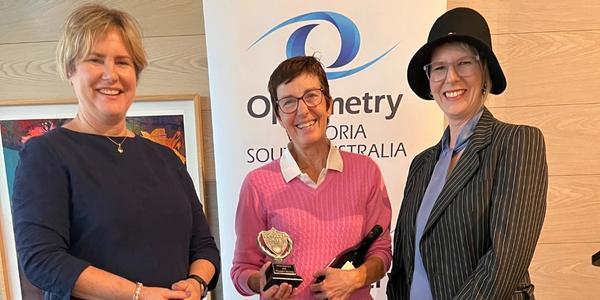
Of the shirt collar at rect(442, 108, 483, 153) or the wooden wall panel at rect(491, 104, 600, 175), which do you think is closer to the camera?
the shirt collar at rect(442, 108, 483, 153)

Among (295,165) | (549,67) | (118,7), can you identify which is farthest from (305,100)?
(549,67)

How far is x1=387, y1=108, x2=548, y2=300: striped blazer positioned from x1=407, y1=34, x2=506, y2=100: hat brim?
0.34 ft

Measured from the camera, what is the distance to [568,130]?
1.76 metres

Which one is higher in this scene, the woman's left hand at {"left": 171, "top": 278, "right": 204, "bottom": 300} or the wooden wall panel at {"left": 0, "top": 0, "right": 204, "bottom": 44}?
the wooden wall panel at {"left": 0, "top": 0, "right": 204, "bottom": 44}

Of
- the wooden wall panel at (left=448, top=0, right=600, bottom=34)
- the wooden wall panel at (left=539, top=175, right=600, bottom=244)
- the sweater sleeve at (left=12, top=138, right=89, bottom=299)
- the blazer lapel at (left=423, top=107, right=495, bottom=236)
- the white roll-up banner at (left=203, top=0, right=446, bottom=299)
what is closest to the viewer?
the sweater sleeve at (left=12, top=138, right=89, bottom=299)

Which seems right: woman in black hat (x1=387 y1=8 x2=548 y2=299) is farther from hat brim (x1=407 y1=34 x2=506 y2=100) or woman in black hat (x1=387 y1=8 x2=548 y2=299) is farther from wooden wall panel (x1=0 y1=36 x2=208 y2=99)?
wooden wall panel (x1=0 y1=36 x2=208 y2=99)

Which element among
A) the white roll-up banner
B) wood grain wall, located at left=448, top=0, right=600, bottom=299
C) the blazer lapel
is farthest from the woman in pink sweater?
wood grain wall, located at left=448, top=0, right=600, bottom=299

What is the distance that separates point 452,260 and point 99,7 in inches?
38.3

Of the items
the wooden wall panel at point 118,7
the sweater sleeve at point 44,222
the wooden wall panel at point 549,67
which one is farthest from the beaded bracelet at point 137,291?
the wooden wall panel at point 549,67

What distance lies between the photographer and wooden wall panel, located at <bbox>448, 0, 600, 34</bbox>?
1.68 m

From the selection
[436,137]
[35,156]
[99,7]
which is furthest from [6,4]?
[436,137]

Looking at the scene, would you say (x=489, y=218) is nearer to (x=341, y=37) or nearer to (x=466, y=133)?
(x=466, y=133)

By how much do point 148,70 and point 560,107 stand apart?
1645mm

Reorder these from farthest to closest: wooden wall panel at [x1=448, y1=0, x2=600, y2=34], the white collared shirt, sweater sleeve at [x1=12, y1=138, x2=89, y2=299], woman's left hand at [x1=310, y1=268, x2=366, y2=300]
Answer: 1. wooden wall panel at [x1=448, y1=0, x2=600, y2=34]
2. the white collared shirt
3. woman's left hand at [x1=310, y1=268, x2=366, y2=300]
4. sweater sleeve at [x1=12, y1=138, x2=89, y2=299]
